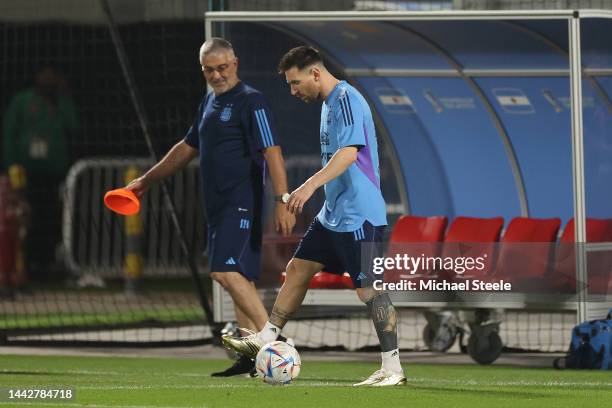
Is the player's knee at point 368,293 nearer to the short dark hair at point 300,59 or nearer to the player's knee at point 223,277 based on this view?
the short dark hair at point 300,59

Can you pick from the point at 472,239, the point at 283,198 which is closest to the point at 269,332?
the point at 283,198

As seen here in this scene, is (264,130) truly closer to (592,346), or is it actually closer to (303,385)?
(303,385)

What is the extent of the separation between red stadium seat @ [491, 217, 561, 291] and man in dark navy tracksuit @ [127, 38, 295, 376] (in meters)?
2.98

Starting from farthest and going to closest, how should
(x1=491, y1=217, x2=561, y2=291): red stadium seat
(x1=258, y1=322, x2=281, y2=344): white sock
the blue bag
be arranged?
(x1=491, y1=217, x2=561, y2=291): red stadium seat
the blue bag
(x1=258, y1=322, x2=281, y2=344): white sock

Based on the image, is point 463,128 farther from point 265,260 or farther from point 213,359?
point 213,359

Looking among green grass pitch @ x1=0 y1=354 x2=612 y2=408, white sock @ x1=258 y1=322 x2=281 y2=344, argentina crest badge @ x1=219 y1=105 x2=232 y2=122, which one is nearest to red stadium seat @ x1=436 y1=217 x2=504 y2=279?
green grass pitch @ x1=0 y1=354 x2=612 y2=408

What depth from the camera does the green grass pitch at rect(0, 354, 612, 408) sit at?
31.5ft

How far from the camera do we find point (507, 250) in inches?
563

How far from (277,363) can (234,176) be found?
5.47 ft

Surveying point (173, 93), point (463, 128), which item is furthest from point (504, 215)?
point (173, 93)

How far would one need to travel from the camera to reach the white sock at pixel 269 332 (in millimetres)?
10586

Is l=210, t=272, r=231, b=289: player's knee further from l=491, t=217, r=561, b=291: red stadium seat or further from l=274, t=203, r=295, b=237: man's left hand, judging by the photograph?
l=491, t=217, r=561, b=291: red stadium seat

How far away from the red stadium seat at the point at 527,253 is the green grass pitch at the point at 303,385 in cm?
89

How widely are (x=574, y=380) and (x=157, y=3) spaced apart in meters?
11.7
